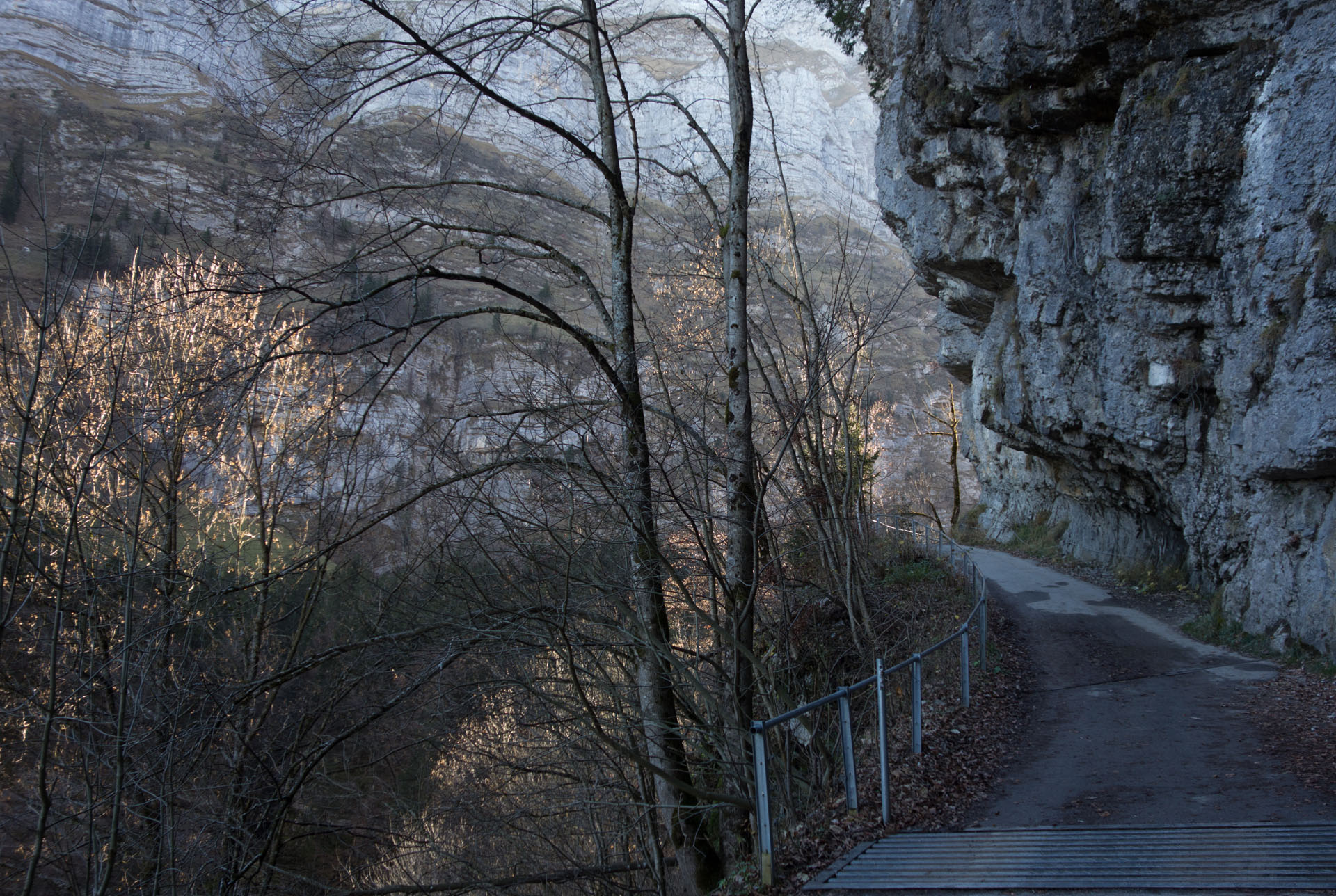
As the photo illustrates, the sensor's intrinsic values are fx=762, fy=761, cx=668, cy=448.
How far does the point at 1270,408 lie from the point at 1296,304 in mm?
1518

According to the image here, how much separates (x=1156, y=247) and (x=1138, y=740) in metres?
9.44

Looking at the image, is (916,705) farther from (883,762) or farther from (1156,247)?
(1156,247)

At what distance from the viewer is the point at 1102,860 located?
178 inches

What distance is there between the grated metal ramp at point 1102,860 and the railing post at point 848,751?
0.41 meters

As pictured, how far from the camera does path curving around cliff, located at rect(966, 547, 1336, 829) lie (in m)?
5.66

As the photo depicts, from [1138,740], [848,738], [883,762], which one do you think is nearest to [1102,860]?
[883,762]

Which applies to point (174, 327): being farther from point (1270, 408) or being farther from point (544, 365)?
point (1270, 408)

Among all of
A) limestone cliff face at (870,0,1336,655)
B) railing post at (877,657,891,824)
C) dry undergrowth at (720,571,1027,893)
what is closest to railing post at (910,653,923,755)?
dry undergrowth at (720,571,1027,893)

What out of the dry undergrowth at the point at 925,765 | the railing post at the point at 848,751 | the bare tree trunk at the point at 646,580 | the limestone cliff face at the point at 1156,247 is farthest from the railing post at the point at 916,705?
the limestone cliff face at the point at 1156,247

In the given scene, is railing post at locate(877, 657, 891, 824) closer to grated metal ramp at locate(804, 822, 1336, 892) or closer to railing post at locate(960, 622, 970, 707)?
grated metal ramp at locate(804, 822, 1336, 892)

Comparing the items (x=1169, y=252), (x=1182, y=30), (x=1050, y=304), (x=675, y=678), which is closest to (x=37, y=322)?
(x=675, y=678)

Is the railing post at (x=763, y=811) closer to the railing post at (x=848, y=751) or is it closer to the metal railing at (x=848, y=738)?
the metal railing at (x=848, y=738)

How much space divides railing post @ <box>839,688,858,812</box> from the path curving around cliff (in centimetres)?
92

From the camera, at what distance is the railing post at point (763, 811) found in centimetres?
431
